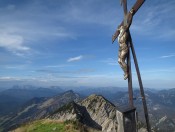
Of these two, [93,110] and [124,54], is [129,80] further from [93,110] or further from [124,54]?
[93,110]

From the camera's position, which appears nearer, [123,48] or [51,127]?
[123,48]

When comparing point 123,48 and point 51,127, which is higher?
point 123,48

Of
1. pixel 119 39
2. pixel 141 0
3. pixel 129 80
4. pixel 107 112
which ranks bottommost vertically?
pixel 107 112

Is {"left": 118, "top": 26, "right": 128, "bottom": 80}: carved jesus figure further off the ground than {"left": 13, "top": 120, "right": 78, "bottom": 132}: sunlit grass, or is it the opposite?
{"left": 118, "top": 26, "right": 128, "bottom": 80}: carved jesus figure

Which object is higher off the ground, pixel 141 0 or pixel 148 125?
pixel 141 0

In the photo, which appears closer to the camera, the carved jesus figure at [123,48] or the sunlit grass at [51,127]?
the carved jesus figure at [123,48]

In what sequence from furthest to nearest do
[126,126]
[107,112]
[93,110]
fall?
[93,110], [107,112], [126,126]

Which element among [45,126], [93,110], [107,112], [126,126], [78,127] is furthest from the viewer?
[93,110]

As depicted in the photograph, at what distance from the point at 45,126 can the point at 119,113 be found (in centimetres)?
2305

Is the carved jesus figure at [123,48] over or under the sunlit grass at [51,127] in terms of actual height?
over

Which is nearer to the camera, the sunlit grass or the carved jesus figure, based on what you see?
the carved jesus figure

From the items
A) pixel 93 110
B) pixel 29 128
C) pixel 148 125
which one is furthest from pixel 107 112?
pixel 148 125

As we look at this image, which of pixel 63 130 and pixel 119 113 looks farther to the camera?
pixel 63 130

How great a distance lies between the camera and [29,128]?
33.0 metres
